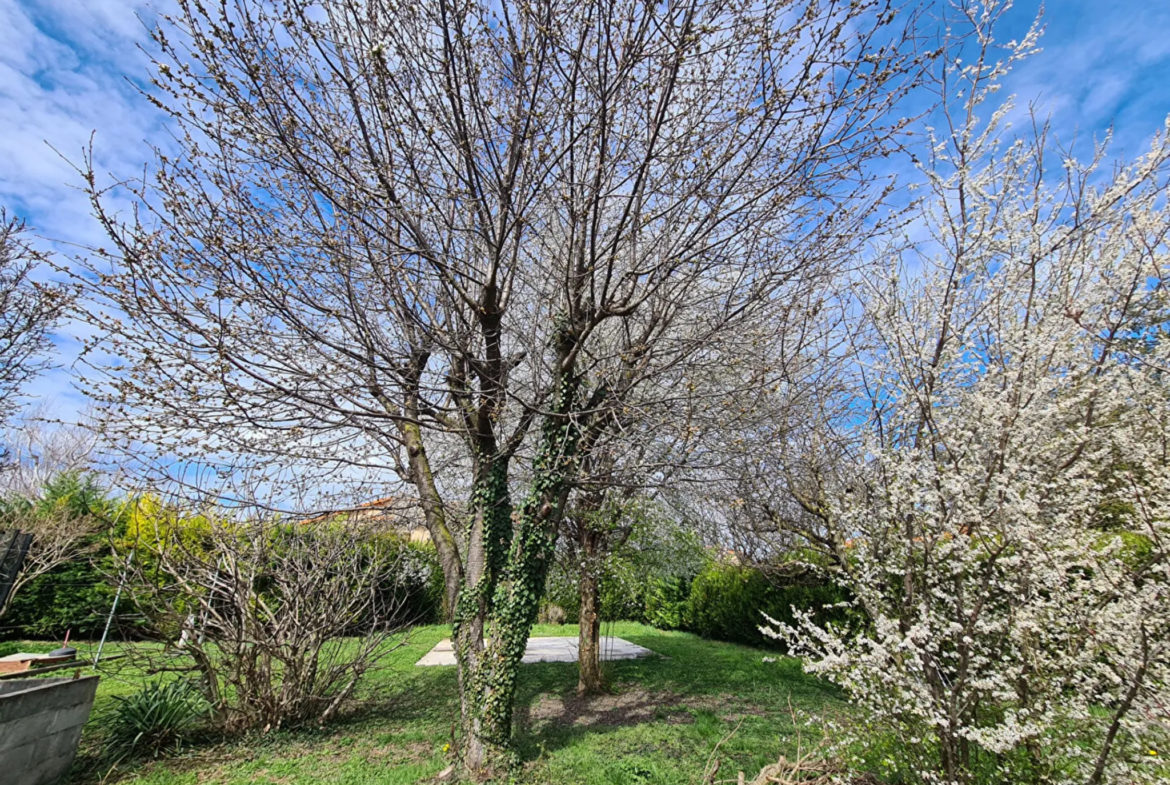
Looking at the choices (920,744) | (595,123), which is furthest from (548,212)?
(920,744)

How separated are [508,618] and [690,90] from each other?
4.56 meters

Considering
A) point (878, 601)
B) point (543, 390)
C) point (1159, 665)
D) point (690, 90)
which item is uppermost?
point (690, 90)

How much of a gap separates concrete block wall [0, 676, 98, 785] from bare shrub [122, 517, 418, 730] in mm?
596

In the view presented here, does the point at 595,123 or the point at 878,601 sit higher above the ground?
the point at 595,123

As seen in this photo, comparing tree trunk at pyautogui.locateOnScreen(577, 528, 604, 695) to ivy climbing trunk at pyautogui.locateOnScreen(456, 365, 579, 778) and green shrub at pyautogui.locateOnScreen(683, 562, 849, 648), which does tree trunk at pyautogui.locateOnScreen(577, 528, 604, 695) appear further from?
green shrub at pyautogui.locateOnScreen(683, 562, 849, 648)

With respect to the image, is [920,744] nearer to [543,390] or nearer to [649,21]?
[543,390]

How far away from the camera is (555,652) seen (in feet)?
33.3

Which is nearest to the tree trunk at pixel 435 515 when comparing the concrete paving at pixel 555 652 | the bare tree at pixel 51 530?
the concrete paving at pixel 555 652

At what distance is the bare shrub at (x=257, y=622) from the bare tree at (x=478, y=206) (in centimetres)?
115

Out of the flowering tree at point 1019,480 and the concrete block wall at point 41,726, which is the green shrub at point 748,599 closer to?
the flowering tree at point 1019,480

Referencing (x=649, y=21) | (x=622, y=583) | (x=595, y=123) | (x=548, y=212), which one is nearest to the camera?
(x=649, y=21)

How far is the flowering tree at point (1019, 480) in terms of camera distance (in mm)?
2277

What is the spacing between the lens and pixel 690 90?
4.12 meters

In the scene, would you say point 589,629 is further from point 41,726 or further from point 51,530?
point 51,530
